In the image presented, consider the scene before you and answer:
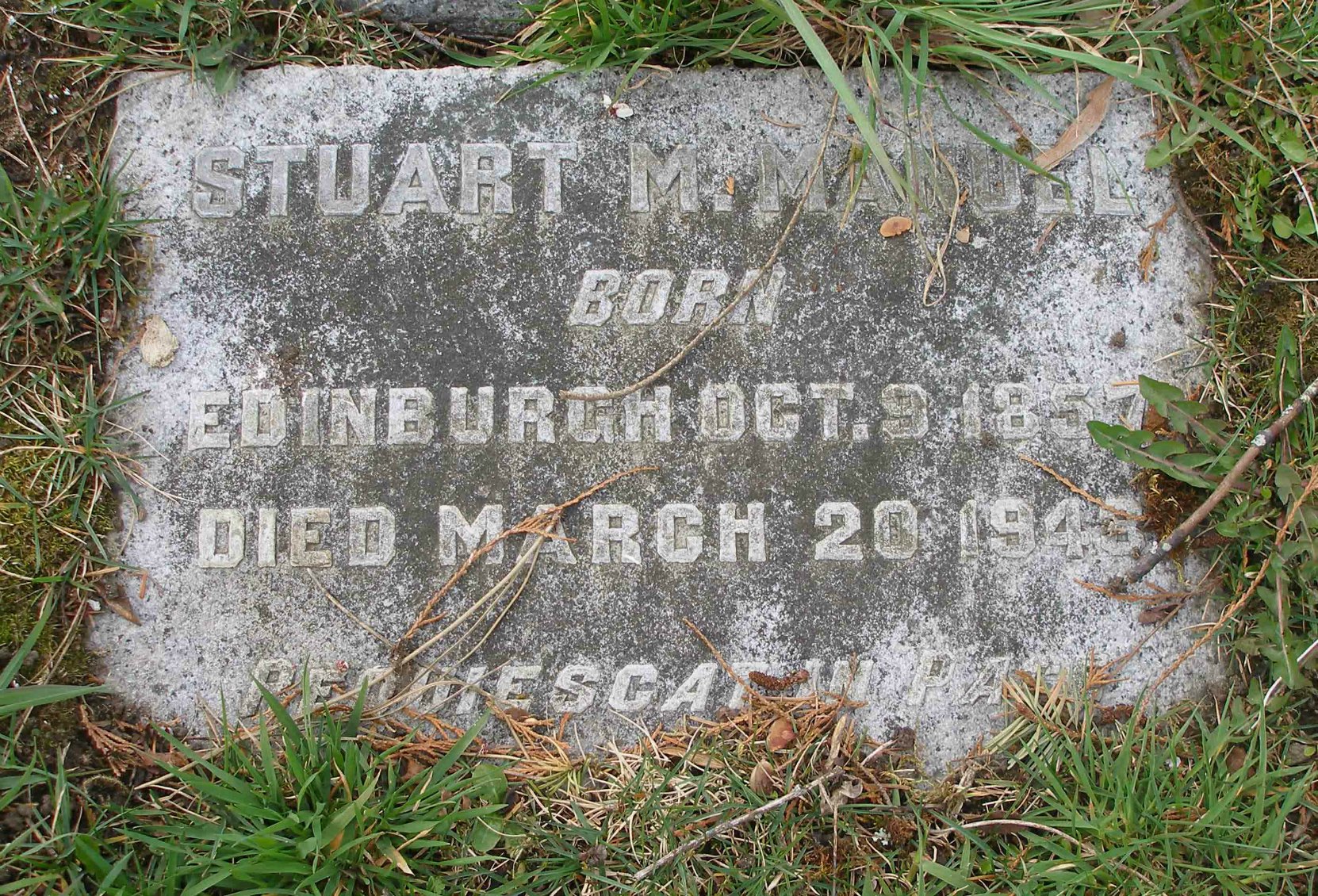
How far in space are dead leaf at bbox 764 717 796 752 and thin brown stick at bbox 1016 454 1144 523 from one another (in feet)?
2.41

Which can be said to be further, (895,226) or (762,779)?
(895,226)

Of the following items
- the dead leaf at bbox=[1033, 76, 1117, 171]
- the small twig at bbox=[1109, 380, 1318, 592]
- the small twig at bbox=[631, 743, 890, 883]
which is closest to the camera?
the small twig at bbox=[631, 743, 890, 883]

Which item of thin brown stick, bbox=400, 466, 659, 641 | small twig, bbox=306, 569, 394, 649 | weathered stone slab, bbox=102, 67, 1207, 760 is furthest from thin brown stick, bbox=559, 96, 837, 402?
small twig, bbox=306, 569, 394, 649

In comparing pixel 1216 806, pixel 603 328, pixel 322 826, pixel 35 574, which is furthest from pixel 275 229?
pixel 1216 806

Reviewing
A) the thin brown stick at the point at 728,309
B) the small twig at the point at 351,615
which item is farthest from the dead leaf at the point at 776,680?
the small twig at the point at 351,615

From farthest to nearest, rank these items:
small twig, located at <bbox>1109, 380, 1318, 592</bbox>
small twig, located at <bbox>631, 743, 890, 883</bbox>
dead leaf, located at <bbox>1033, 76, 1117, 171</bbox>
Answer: dead leaf, located at <bbox>1033, 76, 1117, 171</bbox> → small twig, located at <bbox>1109, 380, 1318, 592</bbox> → small twig, located at <bbox>631, 743, 890, 883</bbox>

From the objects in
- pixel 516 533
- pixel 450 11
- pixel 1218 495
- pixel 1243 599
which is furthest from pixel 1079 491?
pixel 450 11

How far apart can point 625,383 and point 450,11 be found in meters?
0.97

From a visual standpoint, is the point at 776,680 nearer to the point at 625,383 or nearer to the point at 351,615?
the point at 625,383

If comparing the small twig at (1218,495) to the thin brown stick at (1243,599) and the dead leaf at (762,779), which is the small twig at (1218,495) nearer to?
the thin brown stick at (1243,599)

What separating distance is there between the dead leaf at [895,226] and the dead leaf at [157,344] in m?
1.51

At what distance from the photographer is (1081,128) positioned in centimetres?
177

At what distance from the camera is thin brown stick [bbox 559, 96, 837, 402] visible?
1.67m

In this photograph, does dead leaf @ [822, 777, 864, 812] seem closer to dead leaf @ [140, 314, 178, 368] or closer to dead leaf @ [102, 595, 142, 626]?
dead leaf @ [102, 595, 142, 626]
